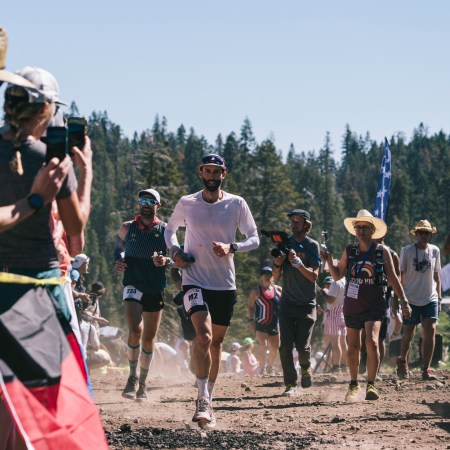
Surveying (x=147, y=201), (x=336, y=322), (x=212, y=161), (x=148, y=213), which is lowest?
(x=336, y=322)

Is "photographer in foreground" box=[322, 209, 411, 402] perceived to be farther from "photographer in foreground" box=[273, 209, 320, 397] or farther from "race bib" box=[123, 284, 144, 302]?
"race bib" box=[123, 284, 144, 302]

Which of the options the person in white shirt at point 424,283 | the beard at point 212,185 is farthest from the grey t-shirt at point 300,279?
the beard at point 212,185

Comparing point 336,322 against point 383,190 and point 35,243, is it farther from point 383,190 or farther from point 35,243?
point 35,243

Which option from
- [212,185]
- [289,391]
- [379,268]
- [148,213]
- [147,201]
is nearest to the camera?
[212,185]

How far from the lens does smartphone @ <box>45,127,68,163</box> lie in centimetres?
430

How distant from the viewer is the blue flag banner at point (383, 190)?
17.2 m

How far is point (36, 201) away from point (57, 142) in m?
0.27

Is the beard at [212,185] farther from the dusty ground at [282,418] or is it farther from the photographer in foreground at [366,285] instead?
the photographer in foreground at [366,285]

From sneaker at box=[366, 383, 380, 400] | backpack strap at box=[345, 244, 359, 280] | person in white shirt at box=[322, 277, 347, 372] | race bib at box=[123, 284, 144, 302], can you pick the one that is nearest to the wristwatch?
race bib at box=[123, 284, 144, 302]

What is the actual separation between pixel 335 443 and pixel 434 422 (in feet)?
5.32

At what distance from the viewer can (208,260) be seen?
9.04 metres

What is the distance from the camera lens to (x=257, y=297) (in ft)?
62.0

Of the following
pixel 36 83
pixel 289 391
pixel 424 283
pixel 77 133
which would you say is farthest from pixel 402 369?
pixel 36 83

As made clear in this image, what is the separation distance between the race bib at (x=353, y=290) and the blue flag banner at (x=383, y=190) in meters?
5.35
